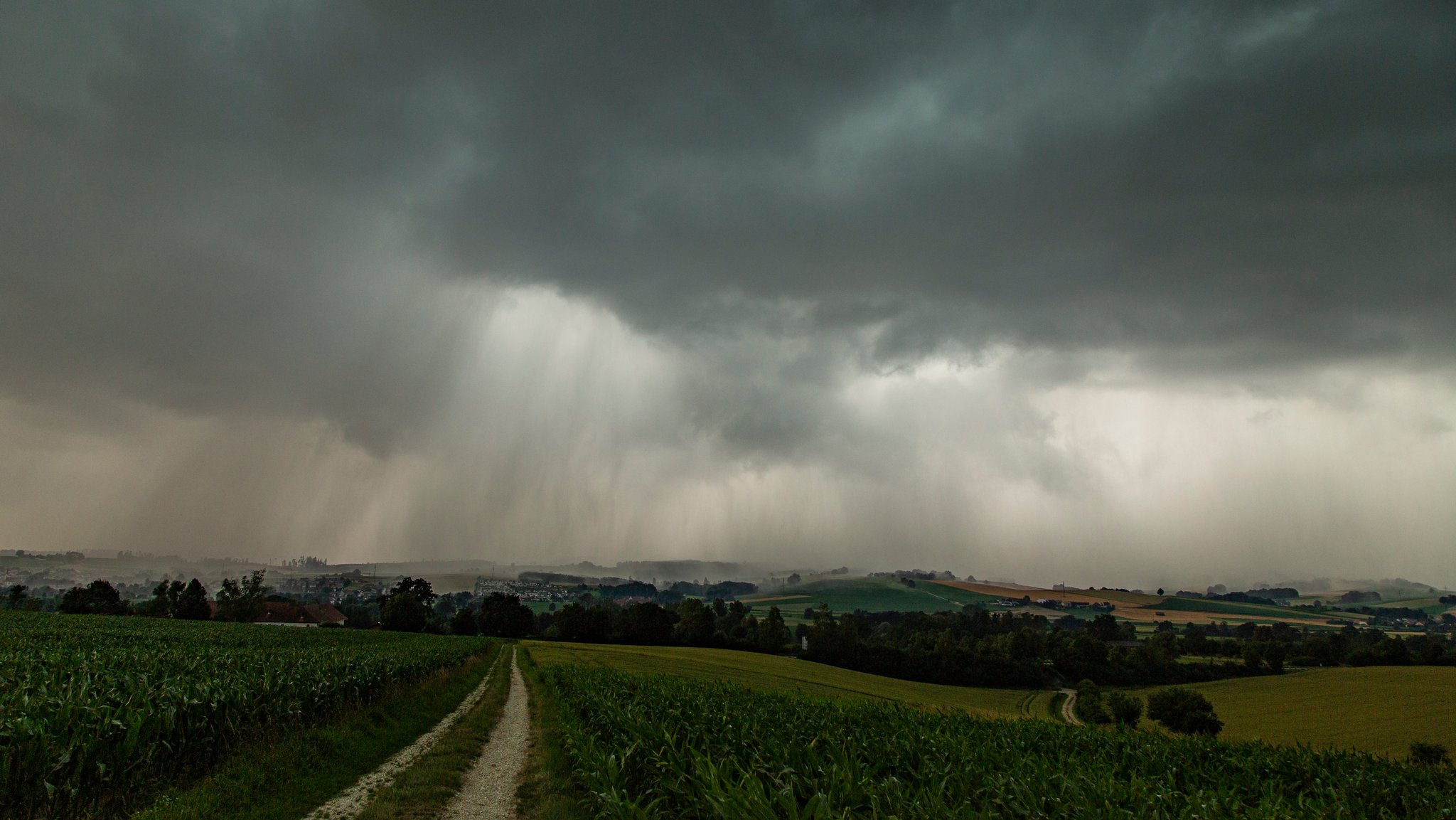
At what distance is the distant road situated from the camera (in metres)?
76.7

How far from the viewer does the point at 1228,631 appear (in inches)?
7441

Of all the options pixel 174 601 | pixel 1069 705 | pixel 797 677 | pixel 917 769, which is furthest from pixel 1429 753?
pixel 174 601

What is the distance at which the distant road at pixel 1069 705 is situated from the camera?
76681 millimetres

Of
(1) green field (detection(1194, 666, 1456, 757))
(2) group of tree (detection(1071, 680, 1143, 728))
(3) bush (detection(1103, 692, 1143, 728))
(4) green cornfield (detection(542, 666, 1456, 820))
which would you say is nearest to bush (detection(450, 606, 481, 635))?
(2) group of tree (detection(1071, 680, 1143, 728))

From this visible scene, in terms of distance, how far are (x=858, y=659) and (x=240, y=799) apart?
4471 inches

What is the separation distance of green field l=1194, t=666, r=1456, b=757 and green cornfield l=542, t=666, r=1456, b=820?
25102mm

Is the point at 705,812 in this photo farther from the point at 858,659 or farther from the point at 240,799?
the point at 858,659

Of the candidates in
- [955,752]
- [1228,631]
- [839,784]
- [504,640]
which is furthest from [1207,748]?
[1228,631]

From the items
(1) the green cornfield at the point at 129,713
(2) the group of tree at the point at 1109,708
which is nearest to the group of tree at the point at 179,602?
(1) the green cornfield at the point at 129,713

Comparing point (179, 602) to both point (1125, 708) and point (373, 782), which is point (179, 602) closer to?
point (373, 782)

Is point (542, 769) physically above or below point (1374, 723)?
above

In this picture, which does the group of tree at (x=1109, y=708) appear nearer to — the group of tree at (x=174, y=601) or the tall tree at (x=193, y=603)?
the group of tree at (x=174, y=601)

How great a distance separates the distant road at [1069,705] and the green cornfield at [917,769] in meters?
→ 53.8

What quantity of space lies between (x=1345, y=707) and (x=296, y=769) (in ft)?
310
